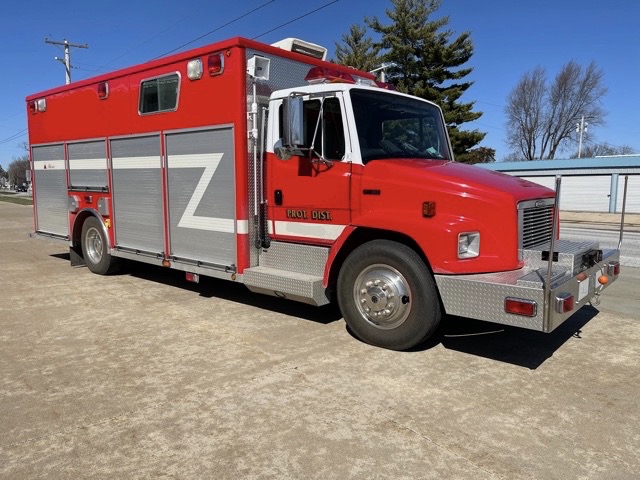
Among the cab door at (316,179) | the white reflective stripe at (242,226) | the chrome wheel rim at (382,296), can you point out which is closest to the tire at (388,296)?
the chrome wheel rim at (382,296)

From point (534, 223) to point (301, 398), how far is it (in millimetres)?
2541

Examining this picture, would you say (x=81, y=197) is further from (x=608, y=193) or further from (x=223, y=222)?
(x=608, y=193)

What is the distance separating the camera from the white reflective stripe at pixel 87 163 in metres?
7.56

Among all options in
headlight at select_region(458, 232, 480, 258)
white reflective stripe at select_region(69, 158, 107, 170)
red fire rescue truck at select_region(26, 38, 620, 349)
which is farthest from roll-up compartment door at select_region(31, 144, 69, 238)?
headlight at select_region(458, 232, 480, 258)

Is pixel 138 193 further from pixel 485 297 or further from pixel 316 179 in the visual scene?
pixel 485 297

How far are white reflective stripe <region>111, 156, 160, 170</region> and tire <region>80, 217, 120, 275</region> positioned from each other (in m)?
1.14

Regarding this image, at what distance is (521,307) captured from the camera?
374cm

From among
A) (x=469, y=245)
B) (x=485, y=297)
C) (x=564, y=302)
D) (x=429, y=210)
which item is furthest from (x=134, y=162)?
(x=564, y=302)

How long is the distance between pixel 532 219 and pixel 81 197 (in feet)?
22.5

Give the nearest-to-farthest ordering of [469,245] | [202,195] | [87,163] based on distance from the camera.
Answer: [469,245], [202,195], [87,163]

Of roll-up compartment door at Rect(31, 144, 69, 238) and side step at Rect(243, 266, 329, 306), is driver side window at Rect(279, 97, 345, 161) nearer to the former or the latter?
side step at Rect(243, 266, 329, 306)

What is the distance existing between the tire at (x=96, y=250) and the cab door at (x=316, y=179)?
371cm

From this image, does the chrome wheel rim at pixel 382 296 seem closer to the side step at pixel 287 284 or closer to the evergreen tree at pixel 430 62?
the side step at pixel 287 284

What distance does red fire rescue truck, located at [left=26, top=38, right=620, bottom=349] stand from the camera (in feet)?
13.5
